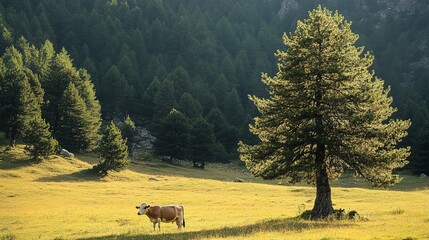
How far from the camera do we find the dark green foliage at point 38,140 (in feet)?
221

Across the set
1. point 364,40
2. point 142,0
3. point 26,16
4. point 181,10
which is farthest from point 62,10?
point 364,40

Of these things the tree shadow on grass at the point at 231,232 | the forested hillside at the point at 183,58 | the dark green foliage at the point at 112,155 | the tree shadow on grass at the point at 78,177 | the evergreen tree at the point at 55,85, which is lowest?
the tree shadow on grass at the point at 231,232

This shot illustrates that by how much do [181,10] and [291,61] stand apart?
577 feet

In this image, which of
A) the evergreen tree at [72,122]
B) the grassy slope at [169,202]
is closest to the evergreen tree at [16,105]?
the grassy slope at [169,202]

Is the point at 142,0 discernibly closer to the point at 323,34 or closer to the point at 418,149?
the point at 418,149

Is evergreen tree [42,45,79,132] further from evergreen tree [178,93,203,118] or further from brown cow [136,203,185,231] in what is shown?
brown cow [136,203,185,231]

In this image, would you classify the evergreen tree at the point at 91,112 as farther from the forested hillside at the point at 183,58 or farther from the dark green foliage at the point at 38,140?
the dark green foliage at the point at 38,140

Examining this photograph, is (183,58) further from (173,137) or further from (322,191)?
(322,191)

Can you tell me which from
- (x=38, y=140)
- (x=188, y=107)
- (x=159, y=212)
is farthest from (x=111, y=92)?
(x=159, y=212)

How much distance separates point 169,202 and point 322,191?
876 inches

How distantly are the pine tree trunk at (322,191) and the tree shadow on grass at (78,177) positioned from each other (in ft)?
152

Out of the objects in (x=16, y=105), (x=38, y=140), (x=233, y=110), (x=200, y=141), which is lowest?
(x=38, y=140)

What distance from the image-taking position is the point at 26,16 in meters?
166

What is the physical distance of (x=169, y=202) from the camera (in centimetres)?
4566
